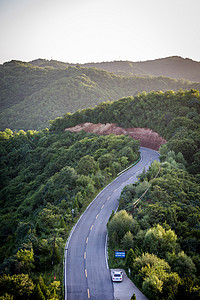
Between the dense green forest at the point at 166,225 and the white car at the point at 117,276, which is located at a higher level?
the dense green forest at the point at 166,225

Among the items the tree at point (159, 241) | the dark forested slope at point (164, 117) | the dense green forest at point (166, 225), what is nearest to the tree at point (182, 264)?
→ the dense green forest at point (166, 225)

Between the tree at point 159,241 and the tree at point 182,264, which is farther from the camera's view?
the tree at point 159,241

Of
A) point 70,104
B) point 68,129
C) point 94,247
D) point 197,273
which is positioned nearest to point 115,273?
point 94,247

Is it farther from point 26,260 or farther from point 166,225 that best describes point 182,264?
point 26,260

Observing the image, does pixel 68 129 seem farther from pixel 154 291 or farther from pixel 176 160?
pixel 154 291

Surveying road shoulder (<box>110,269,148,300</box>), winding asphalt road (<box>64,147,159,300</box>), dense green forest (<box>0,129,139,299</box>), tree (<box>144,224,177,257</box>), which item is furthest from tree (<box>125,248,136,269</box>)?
dense green forest (<box>0,129,139,299</box>)

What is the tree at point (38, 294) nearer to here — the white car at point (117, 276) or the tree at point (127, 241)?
the white car at point (117, 276)
